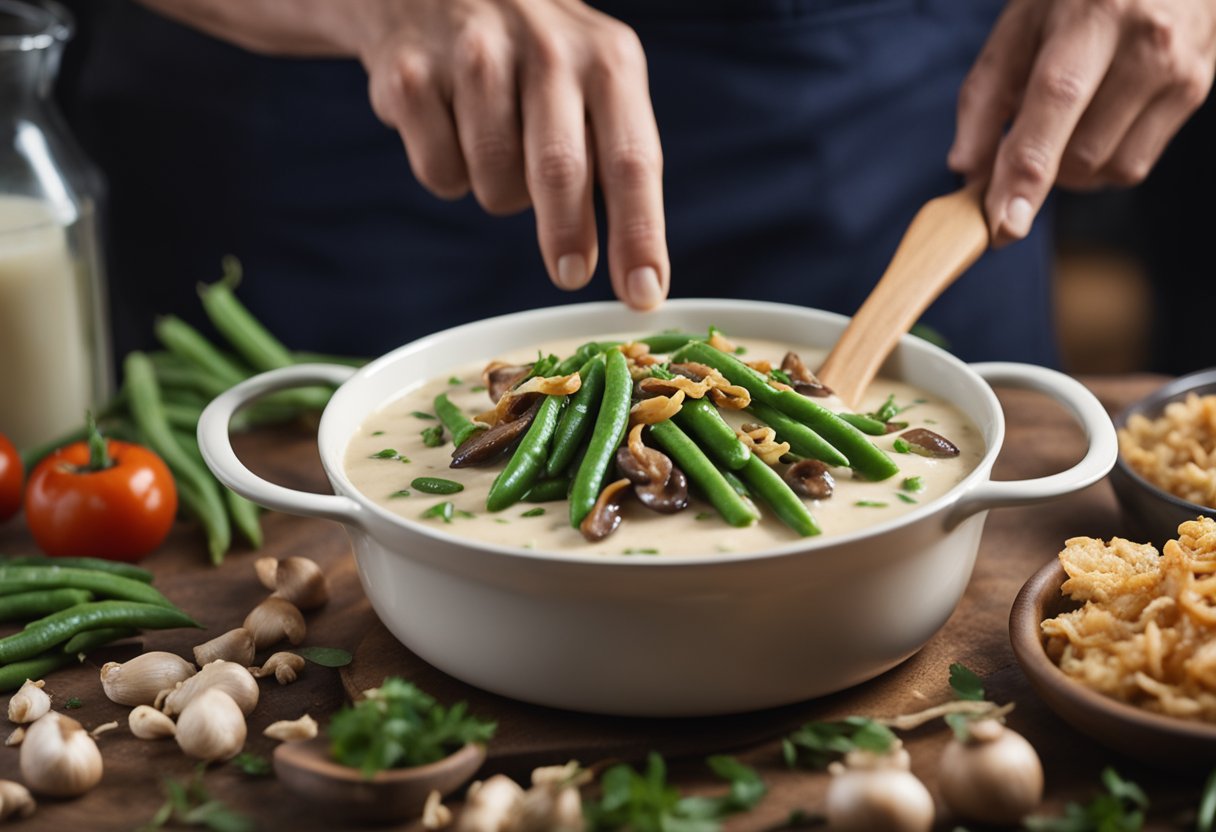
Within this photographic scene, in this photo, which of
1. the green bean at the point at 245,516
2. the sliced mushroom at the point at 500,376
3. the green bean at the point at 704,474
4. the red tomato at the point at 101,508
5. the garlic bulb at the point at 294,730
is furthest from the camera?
the green bean at the point at 245,516

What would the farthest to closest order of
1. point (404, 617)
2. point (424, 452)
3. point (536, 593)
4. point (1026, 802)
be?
point (424, 452), point (404, 617), point (536, 593), point (1026, 802)

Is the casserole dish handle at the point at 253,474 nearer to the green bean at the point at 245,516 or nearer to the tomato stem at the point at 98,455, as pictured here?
the green bean at the point at 245,516

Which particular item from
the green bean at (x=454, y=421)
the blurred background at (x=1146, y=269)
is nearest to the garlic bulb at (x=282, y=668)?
the green bean at (x=454, y=421)

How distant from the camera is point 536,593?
6.98 ft

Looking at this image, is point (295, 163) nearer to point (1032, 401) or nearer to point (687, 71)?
point (687, 71)

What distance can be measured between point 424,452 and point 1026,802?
1.33 m

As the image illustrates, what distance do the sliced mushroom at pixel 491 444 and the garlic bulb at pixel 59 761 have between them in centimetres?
82

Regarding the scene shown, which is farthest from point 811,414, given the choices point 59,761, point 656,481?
point 59,761

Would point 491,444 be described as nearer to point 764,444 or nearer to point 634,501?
point 634,501

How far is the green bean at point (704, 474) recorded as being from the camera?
2.31m

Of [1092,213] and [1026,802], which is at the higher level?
[1026,802]

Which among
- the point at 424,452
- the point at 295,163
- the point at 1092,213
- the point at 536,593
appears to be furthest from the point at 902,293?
the point at 1092,213

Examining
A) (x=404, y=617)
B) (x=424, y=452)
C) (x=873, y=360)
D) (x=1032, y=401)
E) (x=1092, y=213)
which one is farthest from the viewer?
(x=1092, y=213)

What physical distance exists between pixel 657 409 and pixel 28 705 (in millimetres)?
1235
